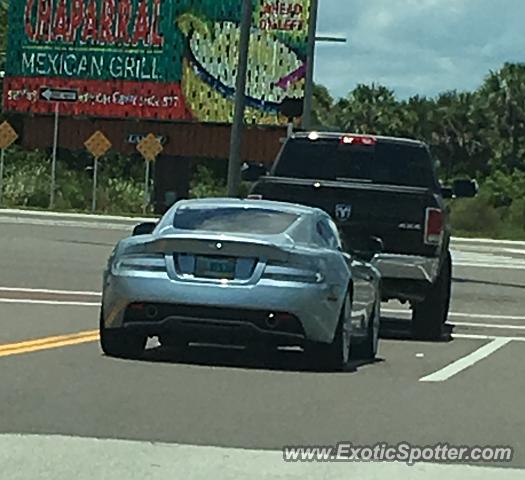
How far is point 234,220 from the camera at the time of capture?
592 inches

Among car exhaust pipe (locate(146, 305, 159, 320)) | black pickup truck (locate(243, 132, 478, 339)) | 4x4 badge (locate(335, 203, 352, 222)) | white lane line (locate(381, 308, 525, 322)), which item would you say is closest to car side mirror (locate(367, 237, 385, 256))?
black pickup truck (locate(243, 132, 478, 339))

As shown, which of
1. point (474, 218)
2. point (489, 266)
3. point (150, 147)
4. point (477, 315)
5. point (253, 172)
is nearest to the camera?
Answer: point (253, 172)

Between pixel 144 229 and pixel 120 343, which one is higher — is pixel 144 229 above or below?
above

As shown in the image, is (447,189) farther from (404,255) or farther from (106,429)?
(106,429)

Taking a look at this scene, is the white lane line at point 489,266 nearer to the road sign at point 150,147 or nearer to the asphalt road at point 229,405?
the asphalt road at point 229,405

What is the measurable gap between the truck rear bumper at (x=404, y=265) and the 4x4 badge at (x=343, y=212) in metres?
0.58

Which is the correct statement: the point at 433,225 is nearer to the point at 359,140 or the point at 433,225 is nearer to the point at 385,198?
the point at 385,198

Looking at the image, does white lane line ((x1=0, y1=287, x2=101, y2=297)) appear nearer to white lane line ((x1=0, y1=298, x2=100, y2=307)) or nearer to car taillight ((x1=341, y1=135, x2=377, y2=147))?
white lane line ((x1=0, y1=298, x2=100, y2=307))

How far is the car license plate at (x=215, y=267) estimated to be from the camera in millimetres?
13992

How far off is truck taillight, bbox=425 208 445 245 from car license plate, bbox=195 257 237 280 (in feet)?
15.5

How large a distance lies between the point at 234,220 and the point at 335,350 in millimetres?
1526

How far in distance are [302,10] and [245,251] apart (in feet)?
149

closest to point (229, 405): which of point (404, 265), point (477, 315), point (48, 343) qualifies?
point (48, 343)

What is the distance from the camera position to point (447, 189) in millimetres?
21094
